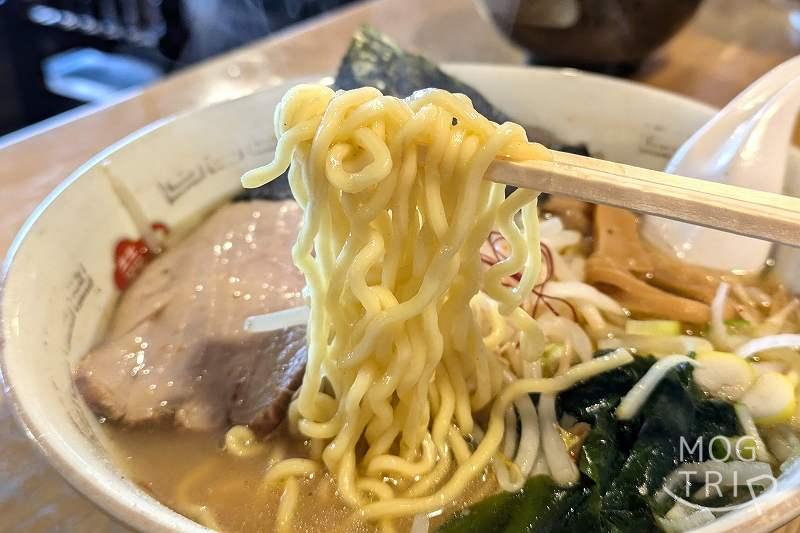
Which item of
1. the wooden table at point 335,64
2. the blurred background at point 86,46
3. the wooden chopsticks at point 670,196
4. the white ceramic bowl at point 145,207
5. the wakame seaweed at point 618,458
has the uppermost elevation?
the wooden chopsticks at point 670,196

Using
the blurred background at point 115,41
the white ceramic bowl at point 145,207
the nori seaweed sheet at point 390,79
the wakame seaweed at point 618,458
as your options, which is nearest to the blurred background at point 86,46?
the blurred background at point 115,41

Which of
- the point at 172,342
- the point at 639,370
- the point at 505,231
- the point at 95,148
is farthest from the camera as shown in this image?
the point at 95,148

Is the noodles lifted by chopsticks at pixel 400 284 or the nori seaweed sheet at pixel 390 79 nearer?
the noodles lifted by chopsticks at pixel 400 284

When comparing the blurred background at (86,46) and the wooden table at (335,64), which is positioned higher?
the wooden table at (335,64)

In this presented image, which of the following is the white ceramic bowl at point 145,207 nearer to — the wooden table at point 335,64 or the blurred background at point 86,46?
the wooden table at point 335,64

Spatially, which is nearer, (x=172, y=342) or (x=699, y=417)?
(x=699, y=417)

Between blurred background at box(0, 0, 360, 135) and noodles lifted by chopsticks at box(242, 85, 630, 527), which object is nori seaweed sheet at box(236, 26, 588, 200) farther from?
blurred background at box(0, 0, 360, 135)

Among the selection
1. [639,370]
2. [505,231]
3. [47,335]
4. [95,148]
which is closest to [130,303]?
[47,335]

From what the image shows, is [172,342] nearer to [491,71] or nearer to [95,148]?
[95,148]
